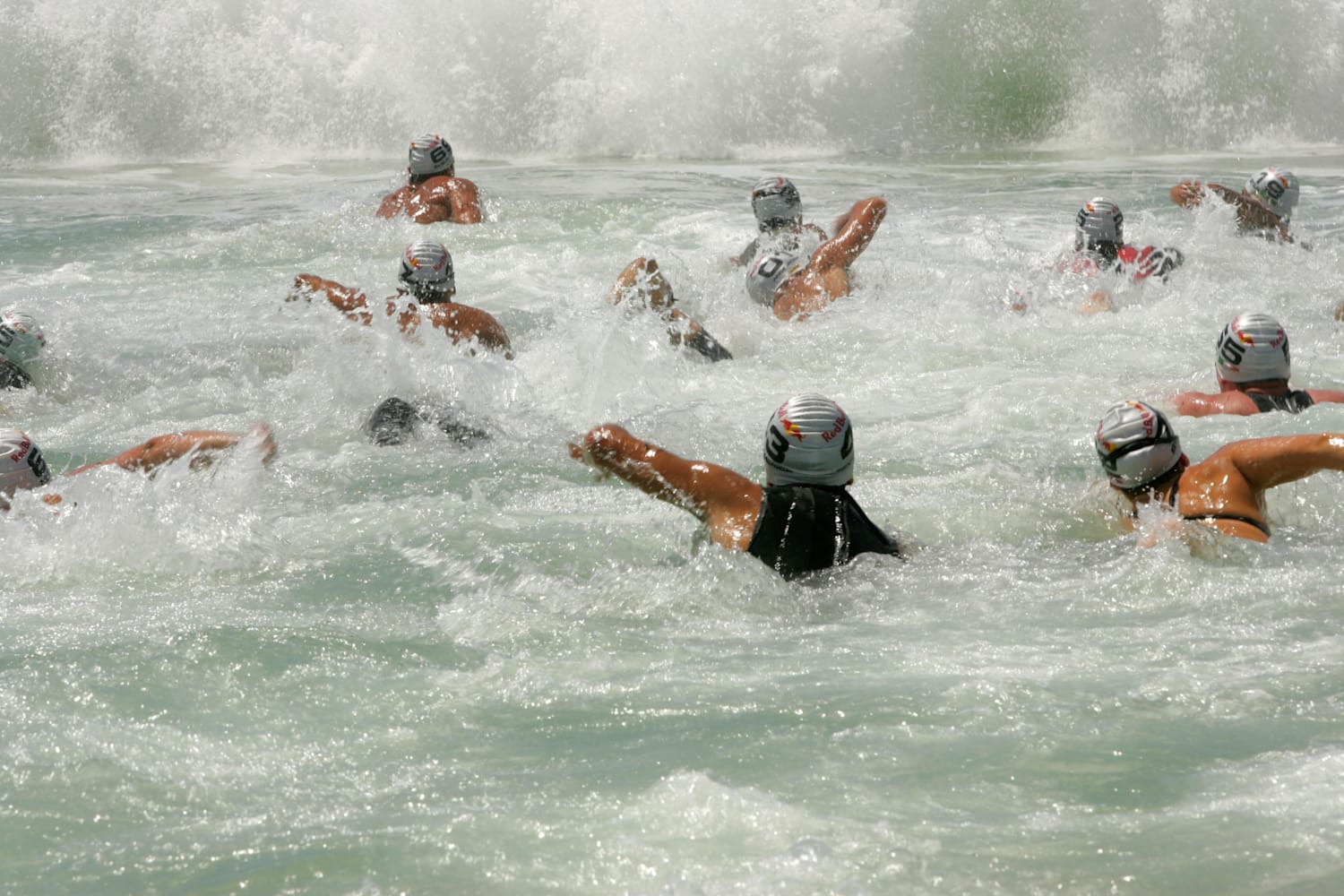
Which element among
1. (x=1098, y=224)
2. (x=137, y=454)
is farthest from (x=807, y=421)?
(x=1098, y=224)

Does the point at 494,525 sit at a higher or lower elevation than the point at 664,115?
lower

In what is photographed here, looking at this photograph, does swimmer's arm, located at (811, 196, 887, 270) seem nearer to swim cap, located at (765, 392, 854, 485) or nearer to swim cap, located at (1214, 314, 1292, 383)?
swim cap, located at (1214, 314, 1292, 383)

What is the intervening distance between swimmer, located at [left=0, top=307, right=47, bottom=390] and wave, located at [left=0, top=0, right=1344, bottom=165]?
13550 mm

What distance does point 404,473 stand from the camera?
777 centimetres

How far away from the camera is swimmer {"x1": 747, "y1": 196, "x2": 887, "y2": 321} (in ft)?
34.8

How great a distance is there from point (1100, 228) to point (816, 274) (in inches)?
85.7

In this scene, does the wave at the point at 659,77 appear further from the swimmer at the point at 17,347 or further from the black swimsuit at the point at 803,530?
the black swimsuit at the point at 803,530

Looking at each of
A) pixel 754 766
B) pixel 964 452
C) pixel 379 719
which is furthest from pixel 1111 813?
pixel 964 452

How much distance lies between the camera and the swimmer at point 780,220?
11461 millimetres

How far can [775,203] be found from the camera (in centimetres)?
1147

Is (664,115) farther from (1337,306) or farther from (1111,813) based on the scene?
(1111,813)

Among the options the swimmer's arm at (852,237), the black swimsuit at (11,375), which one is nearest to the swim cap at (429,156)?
the swimmer's arm at (852,237)

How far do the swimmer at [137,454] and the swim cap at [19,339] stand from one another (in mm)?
2618

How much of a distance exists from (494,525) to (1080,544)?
260 cm
